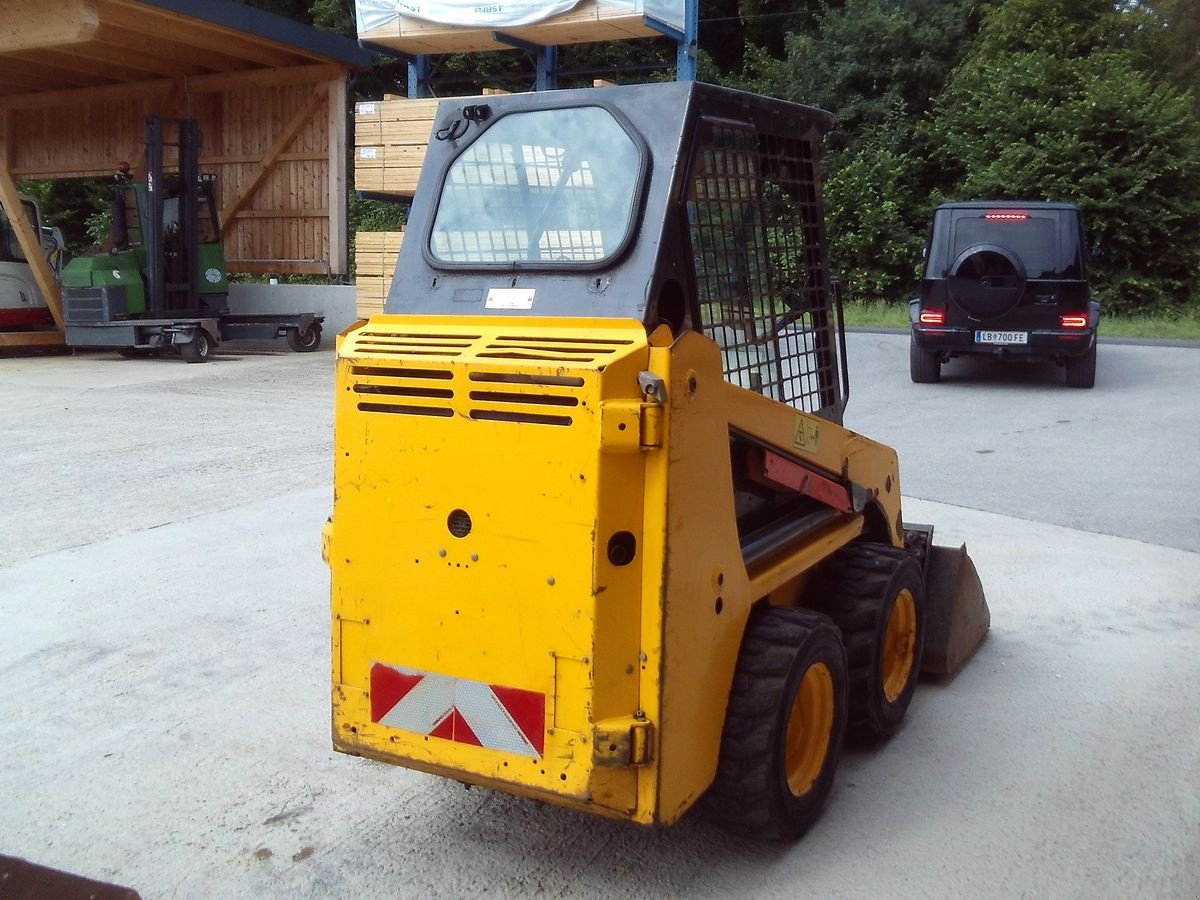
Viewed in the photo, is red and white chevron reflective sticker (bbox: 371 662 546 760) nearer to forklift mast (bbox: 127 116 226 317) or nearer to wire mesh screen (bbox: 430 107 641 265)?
wire mesh screen (bbox: 430 107 641 265)

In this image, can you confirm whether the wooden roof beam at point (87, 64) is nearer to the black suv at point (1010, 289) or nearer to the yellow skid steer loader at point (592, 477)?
the black suv at point (1010, 289)

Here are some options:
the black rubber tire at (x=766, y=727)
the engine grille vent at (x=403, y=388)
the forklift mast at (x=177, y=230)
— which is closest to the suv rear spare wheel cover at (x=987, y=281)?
the black rubber tire at (x=766, y=727)

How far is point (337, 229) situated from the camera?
1995cm

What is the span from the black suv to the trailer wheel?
33.7ft

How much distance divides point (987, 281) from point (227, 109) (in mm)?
13989

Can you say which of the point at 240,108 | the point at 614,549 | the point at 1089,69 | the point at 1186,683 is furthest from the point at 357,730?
the point at 1089,69

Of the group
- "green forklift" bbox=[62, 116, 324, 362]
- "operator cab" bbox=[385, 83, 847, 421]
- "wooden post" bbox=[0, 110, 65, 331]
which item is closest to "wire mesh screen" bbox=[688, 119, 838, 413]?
"operator cab" bbox=[385, 83, 847, 421]

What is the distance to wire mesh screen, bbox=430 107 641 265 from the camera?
3.54 m

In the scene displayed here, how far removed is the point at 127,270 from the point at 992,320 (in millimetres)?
12498

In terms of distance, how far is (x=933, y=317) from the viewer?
13.4m

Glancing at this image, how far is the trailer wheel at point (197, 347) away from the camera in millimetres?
17875

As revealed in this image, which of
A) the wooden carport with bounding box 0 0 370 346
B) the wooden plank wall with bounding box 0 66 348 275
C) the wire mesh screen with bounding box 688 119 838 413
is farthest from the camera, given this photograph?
the wooden plank wall with bounding box 0 66 348 275

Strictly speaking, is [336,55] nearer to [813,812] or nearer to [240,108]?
[240,108]

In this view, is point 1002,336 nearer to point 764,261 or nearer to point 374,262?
point 374,262
